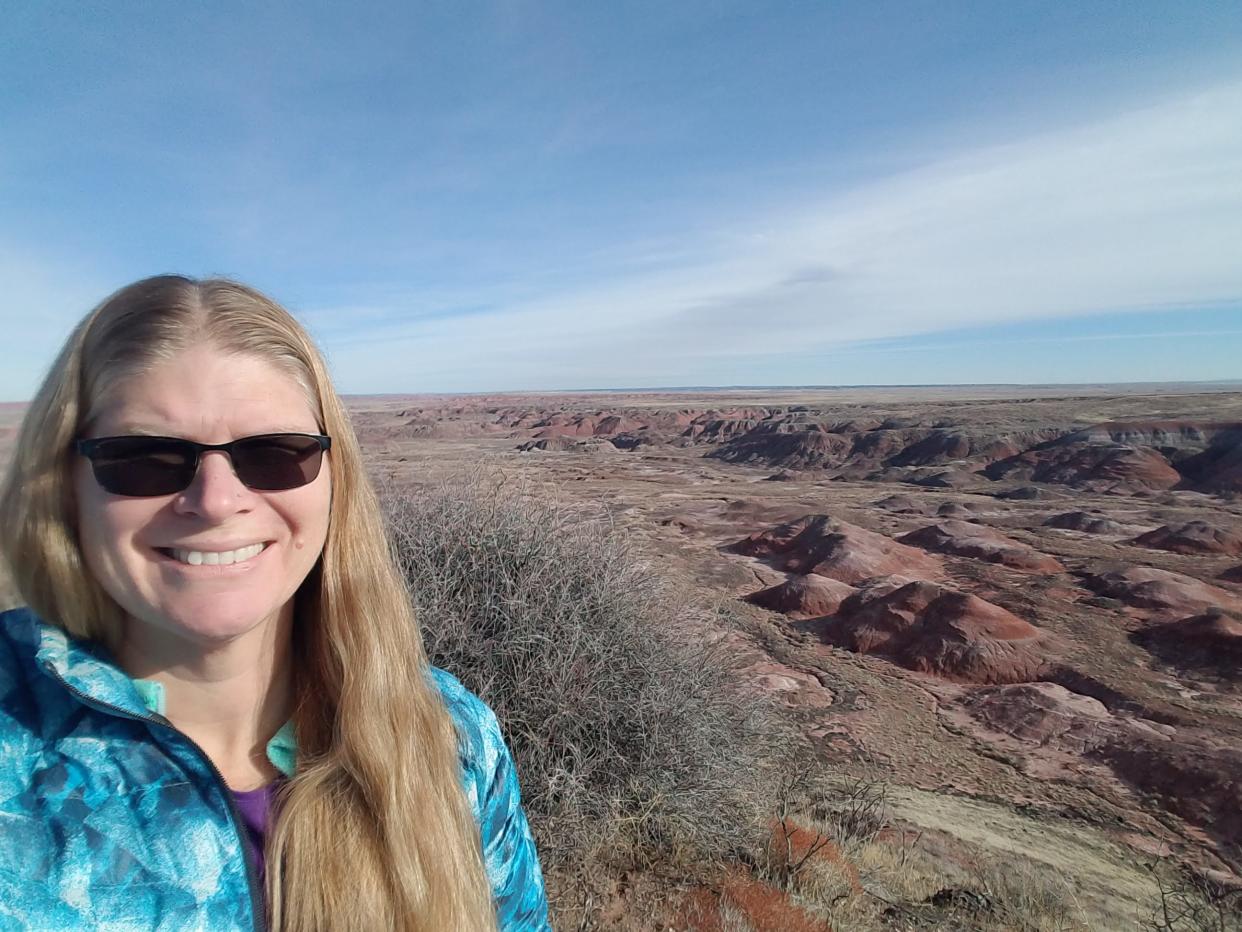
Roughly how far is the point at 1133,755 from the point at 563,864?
7149mm

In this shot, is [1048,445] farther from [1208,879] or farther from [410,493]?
[410,493]

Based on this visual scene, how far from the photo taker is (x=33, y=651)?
108cm

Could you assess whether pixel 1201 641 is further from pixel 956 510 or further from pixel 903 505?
pixel 903 505

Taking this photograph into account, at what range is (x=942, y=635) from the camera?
10.2 m

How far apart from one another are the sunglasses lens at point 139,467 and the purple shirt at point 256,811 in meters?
0.55

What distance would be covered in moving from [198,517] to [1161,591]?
52.6 feet

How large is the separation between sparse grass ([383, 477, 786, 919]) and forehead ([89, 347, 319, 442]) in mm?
2896

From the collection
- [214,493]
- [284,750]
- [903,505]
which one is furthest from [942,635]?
[903,505]

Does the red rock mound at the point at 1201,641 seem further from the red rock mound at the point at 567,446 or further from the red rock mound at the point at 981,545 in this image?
the red rock mound at the point at 567,446

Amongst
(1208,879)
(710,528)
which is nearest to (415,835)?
(1208,879)

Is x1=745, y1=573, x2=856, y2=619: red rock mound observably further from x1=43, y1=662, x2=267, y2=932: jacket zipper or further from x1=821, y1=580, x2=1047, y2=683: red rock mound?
x1=43, y1=662, x2=267, y2=932: jacket zipper

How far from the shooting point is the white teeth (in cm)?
111

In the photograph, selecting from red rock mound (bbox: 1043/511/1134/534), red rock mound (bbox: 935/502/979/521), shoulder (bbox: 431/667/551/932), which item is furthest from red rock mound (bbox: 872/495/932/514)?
shoulder (bbox: 431/667/551/932)

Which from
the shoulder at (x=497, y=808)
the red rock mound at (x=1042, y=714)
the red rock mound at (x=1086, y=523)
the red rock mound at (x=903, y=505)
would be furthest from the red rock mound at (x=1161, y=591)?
the shoulder at (x=497, y=808)
